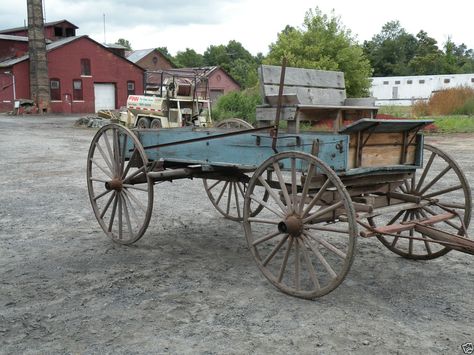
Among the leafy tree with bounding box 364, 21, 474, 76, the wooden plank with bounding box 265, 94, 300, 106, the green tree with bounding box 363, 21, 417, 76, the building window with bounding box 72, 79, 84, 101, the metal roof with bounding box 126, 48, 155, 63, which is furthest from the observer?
the green tree with bounding box 363, 21, 417, 76

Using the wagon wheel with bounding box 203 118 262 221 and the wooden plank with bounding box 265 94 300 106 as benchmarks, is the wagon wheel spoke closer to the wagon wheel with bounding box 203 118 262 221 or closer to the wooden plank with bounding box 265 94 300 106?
the wagon wheel with bounding box 203 118 262 221

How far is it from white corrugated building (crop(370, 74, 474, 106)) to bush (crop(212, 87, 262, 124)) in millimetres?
27465

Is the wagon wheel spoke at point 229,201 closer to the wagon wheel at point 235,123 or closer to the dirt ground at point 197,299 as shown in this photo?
the dirt ground at point 197,299

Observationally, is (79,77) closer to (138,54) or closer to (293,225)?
(138,54)

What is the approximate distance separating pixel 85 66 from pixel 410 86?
3115cm

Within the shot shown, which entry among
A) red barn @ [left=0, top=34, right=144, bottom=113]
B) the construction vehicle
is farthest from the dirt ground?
red barn @ [left=0, top=34, right=144, bottom=113]

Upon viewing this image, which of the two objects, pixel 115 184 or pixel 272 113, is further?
pixel 115 184

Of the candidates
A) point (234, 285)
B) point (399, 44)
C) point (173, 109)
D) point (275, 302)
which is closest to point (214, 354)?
point (275, 302)

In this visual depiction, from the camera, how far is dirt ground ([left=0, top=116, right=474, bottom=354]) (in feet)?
11.6

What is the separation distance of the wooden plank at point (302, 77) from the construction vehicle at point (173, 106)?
14.4 m

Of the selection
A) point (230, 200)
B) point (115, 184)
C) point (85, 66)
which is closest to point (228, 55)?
point (85, 66)

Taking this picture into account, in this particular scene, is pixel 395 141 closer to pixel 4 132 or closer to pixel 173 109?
pixel 173 109

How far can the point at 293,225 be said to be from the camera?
4.15 metres

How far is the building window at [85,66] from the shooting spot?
4134cm
